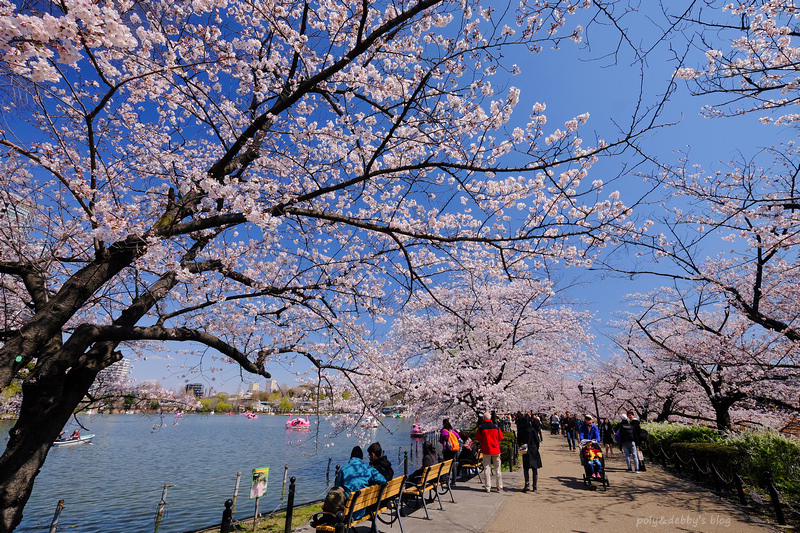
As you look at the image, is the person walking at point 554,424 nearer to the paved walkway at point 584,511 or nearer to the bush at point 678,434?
the bush at point 678,434

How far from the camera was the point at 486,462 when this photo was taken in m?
9.26

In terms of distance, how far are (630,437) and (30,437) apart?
14.7 meters

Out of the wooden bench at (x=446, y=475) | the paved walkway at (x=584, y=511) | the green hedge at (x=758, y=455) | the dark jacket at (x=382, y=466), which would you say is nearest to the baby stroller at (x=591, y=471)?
the paved walkway at (x=584, y=511)

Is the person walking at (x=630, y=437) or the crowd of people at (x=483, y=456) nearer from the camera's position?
the crowd of people at (x=483, y=456)

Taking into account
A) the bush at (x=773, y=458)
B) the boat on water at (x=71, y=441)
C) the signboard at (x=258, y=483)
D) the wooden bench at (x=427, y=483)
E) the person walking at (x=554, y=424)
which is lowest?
the boat on water at (x=71, y=441)

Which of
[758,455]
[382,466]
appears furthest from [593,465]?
[382,466]

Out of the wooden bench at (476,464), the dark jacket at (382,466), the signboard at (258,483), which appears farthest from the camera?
the wooden bench at (476,464)

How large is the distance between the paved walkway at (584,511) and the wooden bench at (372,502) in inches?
15.8

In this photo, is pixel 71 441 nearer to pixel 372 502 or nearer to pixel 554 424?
pixel 372 502

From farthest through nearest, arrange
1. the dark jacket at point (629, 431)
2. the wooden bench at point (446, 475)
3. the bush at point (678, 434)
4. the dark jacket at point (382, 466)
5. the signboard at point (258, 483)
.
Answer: the bush at point (678, 434)
the dark jacket at point (629, 431)
the signboard at point (258, 483)
the wooden bench at point (446, 475)
the dark jacket at point (382, 466)

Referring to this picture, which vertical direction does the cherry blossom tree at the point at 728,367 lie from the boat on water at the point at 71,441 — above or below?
above

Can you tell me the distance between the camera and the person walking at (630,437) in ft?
39.2

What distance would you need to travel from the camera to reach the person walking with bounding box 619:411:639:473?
1195 centimetres

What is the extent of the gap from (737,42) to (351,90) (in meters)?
6.69
